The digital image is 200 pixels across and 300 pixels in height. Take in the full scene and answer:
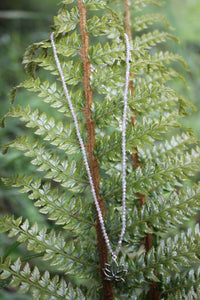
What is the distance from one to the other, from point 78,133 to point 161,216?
301 millimetres

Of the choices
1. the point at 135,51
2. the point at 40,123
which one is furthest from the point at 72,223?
the point at 135,51

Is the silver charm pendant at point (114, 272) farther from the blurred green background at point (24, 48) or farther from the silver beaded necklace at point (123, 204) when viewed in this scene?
the blurred green background at point (24, 48)

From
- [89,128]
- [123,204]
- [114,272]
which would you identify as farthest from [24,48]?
[114,272]

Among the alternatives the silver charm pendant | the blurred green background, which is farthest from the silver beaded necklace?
the blurred green background

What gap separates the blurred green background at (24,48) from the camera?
125 centimetres

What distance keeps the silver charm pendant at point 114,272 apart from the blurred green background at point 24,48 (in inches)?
21.3

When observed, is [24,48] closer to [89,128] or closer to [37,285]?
[89,128]

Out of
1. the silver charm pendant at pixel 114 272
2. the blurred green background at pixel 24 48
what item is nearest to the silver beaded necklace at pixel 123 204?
the silver charm pendant at pixel 114 272

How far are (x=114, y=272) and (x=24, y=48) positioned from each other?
4.07 feet

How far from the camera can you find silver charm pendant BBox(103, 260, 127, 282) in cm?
70

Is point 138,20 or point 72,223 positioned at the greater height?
point 138,20

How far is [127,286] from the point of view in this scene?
72 cm

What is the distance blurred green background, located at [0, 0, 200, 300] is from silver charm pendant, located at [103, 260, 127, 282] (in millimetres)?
541

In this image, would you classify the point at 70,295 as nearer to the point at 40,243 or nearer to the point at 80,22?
the point at 40,243
